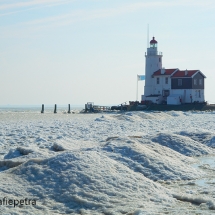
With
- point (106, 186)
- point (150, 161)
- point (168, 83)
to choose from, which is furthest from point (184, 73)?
point (106, 186)

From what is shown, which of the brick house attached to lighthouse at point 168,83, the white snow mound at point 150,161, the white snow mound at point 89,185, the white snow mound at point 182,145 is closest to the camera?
the white snow mound at point 89,185

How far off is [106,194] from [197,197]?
1.37 metres

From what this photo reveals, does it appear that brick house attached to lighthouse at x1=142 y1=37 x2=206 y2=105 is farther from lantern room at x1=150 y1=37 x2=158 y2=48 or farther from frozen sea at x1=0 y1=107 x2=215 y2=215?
frozen sea at x1=0 y1=107 x2=215 y2=215

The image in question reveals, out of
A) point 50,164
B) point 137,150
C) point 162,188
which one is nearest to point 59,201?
point 50,164

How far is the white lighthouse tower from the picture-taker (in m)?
60.8

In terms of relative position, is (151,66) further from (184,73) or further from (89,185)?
(89,185)

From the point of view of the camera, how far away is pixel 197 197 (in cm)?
617

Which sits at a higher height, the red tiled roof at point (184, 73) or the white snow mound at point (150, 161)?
the red tiled roof at point (184, 73)

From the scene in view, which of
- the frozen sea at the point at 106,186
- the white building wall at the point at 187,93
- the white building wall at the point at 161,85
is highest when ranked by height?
the white building wall at the point at 161,85

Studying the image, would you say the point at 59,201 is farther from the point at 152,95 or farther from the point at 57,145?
the point at 152,95

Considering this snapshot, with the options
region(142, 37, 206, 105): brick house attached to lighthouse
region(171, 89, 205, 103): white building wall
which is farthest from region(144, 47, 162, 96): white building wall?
region(171, 89, 205, 103): white building wall

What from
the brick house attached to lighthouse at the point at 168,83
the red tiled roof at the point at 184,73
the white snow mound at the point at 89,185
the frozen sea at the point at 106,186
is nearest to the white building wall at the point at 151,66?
the brick house attached to lighthouse at the point at 168,83

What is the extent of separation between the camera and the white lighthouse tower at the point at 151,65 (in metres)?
60.8

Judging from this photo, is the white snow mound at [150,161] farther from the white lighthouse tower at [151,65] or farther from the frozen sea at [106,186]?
the white lighthouse tower at [151,65]
